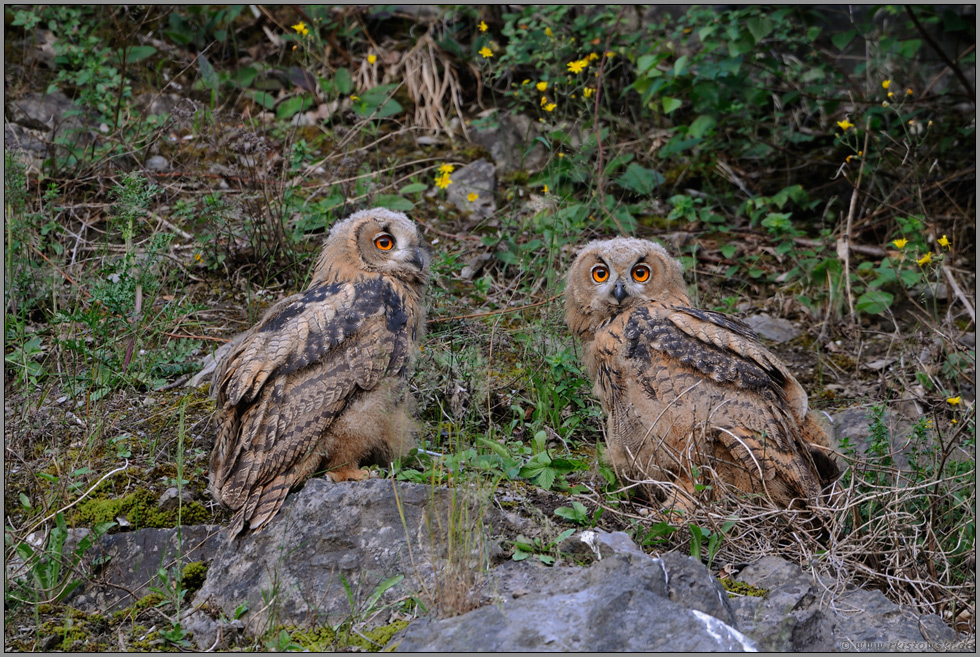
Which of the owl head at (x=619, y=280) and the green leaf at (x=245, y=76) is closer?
the owl head at (x=619, y=280)

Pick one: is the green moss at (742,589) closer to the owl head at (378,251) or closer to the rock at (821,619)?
the rock at (821,619)

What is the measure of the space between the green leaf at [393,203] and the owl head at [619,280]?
1.63m

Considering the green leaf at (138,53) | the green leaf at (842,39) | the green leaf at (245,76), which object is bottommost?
the green leaf at (842,39)

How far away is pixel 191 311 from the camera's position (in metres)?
5.00

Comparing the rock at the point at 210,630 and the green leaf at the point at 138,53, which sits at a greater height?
the green leaf at the point at 138,53

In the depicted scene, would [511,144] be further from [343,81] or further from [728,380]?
[728,380]

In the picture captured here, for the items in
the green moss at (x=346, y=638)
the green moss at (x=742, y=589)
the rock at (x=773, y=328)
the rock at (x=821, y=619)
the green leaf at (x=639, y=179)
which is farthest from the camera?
the green leaf at (x=639, y=179)

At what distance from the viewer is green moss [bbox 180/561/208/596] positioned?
11.2 feet

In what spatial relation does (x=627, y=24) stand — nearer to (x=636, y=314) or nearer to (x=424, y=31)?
(x=424, y=31)

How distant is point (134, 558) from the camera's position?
3.58 m

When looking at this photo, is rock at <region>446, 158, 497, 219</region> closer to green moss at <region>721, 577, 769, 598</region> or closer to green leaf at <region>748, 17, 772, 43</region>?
green leaf at <region>748, 17, 772, 43</region>

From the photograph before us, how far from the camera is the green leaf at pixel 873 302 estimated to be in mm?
5531

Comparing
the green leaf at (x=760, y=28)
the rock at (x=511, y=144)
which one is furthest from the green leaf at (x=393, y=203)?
the green leaf at (x=760, y=28)

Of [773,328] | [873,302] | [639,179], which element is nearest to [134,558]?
[773,328]
